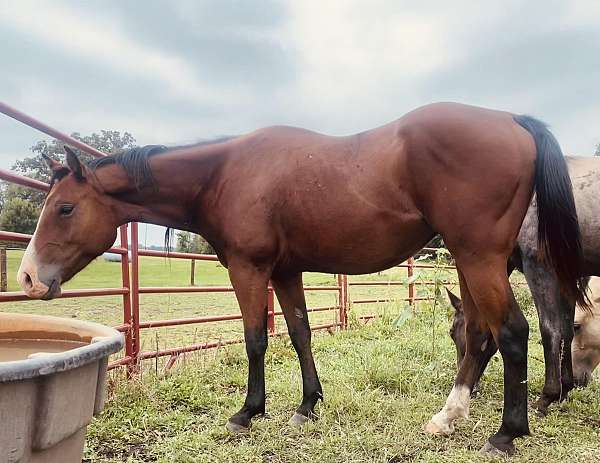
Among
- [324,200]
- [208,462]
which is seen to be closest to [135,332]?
[208,462]

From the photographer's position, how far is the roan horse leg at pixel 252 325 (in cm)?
263

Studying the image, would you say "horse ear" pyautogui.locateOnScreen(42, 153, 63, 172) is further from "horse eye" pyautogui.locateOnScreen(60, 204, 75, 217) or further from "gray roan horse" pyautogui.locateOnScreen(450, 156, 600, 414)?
"gray roan horse" pyautogui.locateOnScreen(450, 156, 600, 414)

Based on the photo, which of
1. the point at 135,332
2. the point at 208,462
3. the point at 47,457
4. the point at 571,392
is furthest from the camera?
the point at 135,332

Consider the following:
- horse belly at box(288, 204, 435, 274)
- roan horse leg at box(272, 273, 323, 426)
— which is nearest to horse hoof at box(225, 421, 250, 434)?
roan horse leg at box(272, 273, 323, 426)

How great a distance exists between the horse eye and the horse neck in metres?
0.23

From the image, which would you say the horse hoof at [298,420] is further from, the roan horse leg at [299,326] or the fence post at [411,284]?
the fence post at [411,284]

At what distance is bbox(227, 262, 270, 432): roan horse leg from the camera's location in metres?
2.63

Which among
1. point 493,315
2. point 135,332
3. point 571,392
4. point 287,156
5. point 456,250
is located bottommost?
point 571,392

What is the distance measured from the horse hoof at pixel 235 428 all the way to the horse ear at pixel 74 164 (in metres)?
1.53

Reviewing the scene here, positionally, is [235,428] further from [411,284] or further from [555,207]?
[411,284]

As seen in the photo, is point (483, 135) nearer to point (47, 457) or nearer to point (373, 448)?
point (373, 448)

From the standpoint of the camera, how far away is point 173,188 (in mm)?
2822

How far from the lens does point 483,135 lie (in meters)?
2.31

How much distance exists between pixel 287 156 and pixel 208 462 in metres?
1.54
